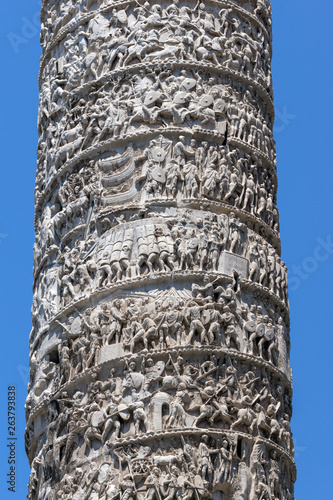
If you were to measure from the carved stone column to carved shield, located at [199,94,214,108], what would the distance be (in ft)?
0.04

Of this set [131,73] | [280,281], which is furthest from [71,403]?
[131,73]

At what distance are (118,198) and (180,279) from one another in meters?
0.88

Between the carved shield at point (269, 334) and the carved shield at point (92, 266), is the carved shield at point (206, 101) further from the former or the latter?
the carved shield at point (269, 334)

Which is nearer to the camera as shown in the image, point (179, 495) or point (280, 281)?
point (179, 495)

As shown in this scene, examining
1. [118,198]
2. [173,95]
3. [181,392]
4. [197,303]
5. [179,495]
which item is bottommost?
[179,495]

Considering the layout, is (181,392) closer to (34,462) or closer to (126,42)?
(34,462)

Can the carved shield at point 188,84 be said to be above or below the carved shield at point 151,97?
above

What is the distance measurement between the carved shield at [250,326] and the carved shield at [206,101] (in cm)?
177

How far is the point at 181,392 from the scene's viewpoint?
9820 millimetres

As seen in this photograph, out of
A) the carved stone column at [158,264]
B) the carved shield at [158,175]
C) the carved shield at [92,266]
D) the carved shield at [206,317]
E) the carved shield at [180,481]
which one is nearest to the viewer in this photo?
the carved shield at [180,481]

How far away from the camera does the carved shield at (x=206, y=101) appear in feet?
36.6

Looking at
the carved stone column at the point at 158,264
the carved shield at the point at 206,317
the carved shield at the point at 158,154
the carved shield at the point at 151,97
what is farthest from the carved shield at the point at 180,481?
the carved shield at the point at 151,97

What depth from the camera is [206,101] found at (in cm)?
1117

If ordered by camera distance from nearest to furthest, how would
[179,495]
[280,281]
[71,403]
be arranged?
[179,495]
[71,403]
[280,281]
